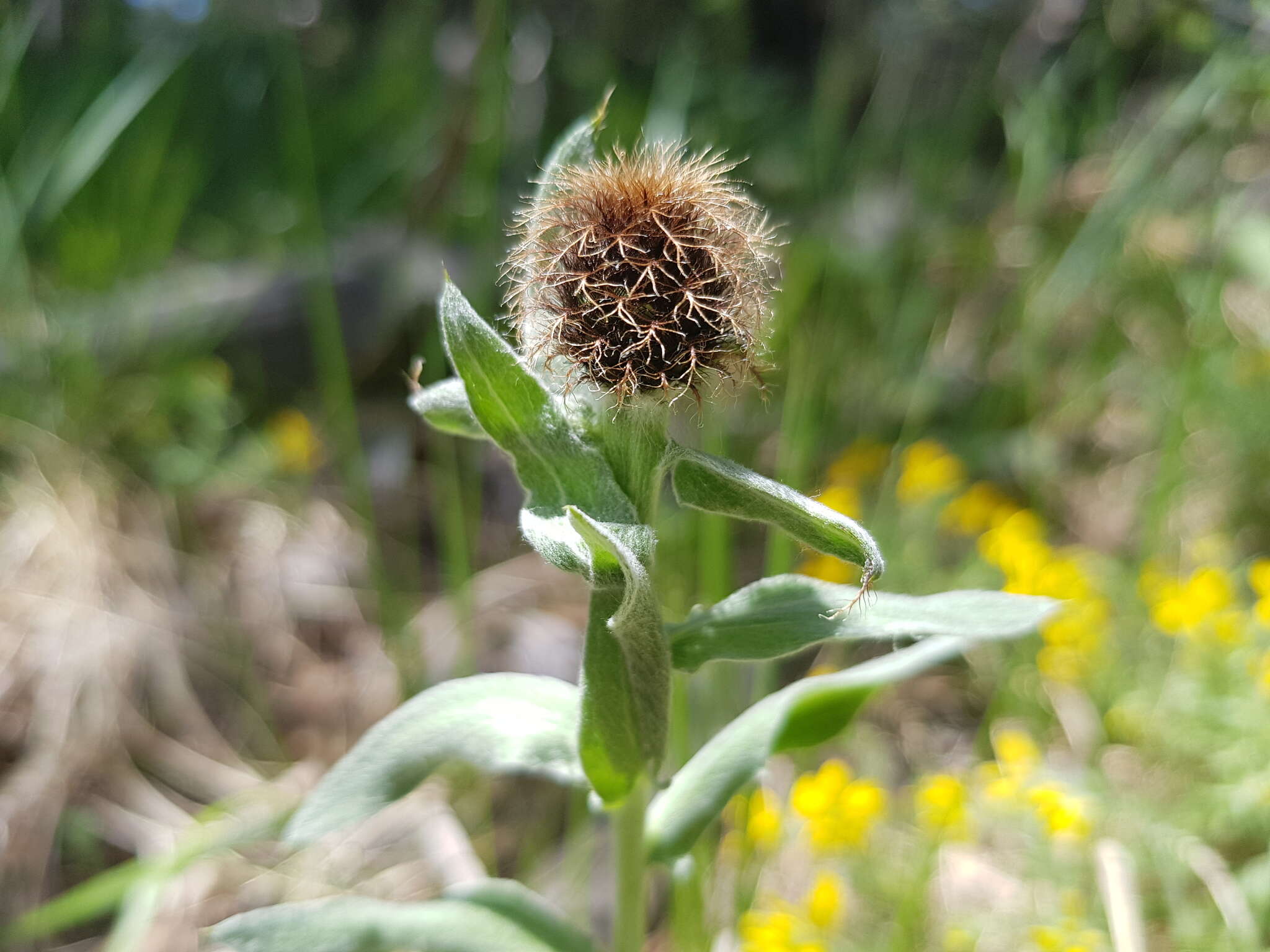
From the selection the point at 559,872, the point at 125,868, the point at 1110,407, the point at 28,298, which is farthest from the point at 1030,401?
the point at 28,298

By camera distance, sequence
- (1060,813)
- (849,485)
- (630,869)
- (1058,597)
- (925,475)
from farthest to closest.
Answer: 1. (849,485)
2. (925,475)
3. (1058,597)
4. (1060,813)
5. (630,869)

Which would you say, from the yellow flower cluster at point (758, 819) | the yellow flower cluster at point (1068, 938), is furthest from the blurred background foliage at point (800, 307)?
the yellow flower cluster at point (1068, 938)

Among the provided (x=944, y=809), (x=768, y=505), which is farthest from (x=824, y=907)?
(x=768, y=505)

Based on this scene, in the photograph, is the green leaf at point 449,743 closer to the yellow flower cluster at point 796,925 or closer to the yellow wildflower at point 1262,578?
the yellow flower cluster at point 796,925

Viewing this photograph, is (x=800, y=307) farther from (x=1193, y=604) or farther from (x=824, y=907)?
(x=824, y=907)

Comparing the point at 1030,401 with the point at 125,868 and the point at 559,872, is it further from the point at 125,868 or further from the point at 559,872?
the point at 125,868

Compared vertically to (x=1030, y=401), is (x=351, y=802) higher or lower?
lower

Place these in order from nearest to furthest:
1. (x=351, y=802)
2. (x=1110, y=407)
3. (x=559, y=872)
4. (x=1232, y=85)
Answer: (x=351, y=802) < (x=559, y=872) < (x=1232, y=85) < (x=1110, y=407)
